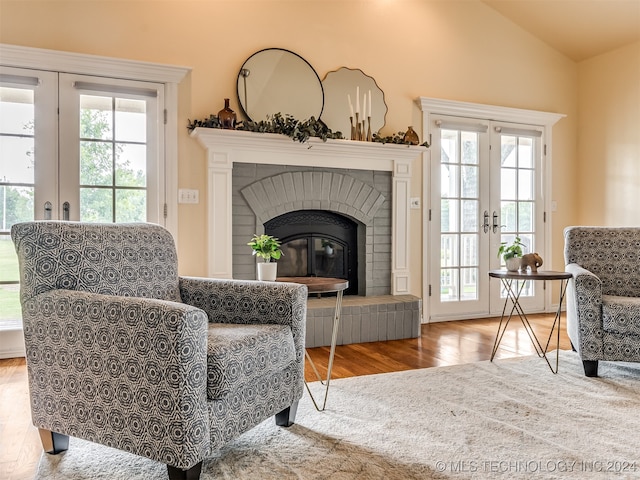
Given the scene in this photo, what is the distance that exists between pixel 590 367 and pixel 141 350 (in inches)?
96.5

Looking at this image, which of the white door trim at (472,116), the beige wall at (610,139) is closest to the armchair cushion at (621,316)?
the white door trim at (472,116)

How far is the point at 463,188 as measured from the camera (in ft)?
15.9

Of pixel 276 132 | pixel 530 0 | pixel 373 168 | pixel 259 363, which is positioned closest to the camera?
pixel 259 363

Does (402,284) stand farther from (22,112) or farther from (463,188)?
(22,112)

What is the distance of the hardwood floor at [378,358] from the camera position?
6.59 ft

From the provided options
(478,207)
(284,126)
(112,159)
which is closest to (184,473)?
(112,159)

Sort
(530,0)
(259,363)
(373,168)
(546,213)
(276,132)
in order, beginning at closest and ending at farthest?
(259,363) < (276,132) < (373,168) < (530,0) < (546,213)

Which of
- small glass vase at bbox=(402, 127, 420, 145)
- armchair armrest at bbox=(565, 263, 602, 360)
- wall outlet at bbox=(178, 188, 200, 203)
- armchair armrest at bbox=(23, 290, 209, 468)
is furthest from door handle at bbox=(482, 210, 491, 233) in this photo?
armchair armrest at bbox=(23, 290, 209, 468)

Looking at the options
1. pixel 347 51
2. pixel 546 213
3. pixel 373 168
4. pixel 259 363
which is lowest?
Result: pixel 259 363

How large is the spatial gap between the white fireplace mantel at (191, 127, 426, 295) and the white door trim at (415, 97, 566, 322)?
0.26m

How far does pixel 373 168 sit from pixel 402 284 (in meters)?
1.02

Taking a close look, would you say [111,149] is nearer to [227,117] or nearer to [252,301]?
[227,117]

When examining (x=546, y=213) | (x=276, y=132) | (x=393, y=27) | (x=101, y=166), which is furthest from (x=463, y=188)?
(x=101, y=166)

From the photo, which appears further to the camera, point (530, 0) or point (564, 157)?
point (564, 157)
